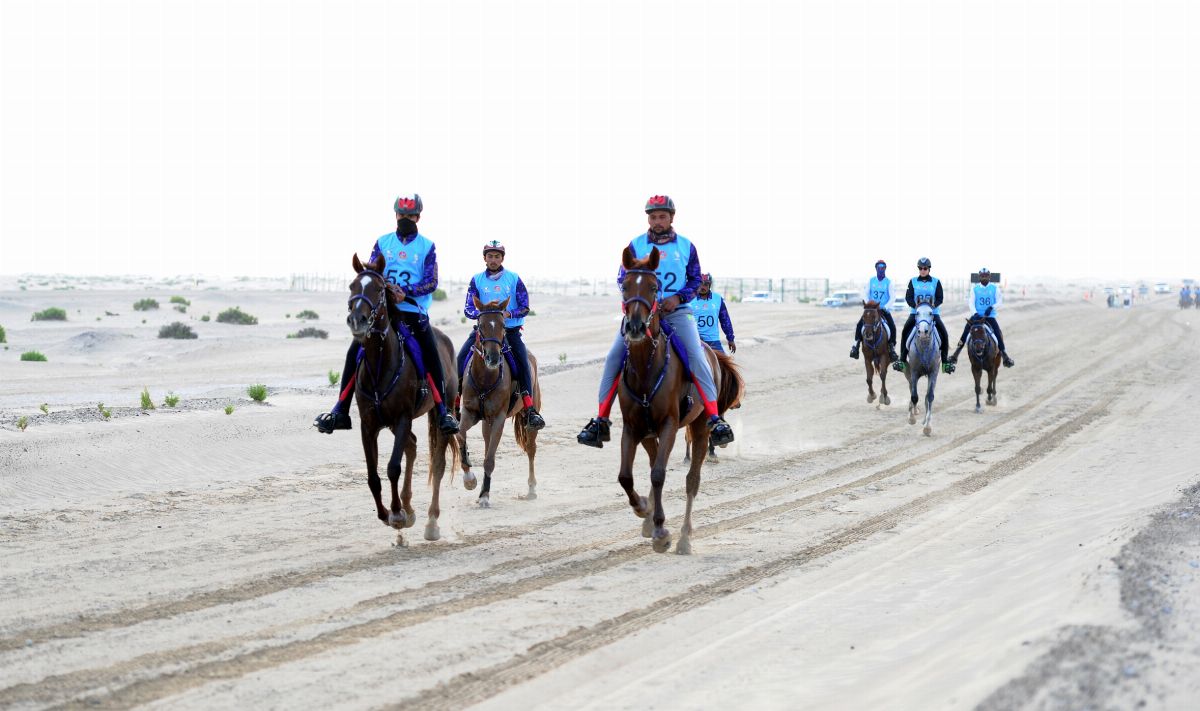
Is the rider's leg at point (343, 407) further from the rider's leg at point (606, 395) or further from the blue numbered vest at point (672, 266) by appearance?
the blue numbered vest at point (672, 266)

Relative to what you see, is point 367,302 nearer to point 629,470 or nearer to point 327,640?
point 629,470

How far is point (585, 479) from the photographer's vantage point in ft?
52.5

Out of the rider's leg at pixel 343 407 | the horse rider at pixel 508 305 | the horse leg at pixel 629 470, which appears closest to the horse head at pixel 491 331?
the horse rider at pixel 508 305

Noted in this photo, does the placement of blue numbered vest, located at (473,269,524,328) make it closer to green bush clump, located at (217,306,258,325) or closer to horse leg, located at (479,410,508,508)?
horse leg, located at (479,410,508,508)

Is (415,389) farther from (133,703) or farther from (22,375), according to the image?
(22,375)

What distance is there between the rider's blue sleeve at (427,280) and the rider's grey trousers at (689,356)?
1.96 metres

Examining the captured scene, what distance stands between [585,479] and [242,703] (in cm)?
983

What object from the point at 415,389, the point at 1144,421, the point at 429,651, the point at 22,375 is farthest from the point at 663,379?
the point at 22,375

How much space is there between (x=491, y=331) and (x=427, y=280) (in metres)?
2.01

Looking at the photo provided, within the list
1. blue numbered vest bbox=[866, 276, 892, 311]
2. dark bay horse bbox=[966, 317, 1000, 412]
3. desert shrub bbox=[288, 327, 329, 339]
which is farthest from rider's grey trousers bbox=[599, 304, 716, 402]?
desert shrub bbox=[288, 327, 329, 339]

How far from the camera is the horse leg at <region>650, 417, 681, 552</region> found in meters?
10.7

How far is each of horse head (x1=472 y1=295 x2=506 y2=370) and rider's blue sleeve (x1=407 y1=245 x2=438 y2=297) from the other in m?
1.87

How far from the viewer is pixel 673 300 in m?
11.1

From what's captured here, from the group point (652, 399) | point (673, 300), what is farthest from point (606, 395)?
point (673, 300)
